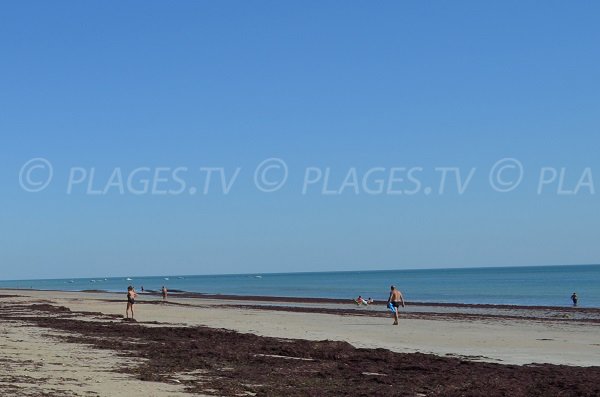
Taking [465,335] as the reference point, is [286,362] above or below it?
below

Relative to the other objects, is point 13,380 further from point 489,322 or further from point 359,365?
point 489,322

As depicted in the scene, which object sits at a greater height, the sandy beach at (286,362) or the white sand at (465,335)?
the white sand at (465,335)

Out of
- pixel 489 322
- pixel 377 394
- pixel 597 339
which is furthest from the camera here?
pixel 489 322

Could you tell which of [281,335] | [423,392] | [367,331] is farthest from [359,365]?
[367,331]

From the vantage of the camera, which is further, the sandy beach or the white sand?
the white sand

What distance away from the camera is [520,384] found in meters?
13.9

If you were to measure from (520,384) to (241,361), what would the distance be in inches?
243

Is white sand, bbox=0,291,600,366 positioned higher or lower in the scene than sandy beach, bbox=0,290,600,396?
higher

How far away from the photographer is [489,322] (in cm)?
3562

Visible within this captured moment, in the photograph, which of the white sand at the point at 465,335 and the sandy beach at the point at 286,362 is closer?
the sandy beach at the point at 286,362

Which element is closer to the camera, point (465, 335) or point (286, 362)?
point (286, 362)

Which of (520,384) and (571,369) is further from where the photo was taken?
(571,369)

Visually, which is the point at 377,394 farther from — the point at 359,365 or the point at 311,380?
the point at 359,365

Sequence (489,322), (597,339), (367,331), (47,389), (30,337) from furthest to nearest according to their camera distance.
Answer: (489,322)
(367,331)
(597,339)
(30,337)
(47,389)
